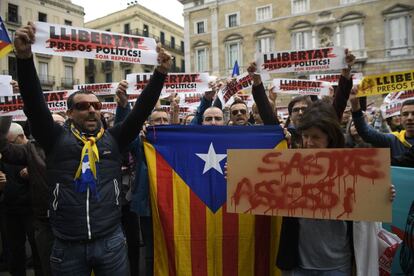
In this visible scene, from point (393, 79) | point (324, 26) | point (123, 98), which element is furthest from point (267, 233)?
point (324, 26)

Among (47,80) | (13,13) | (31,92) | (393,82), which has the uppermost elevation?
(13,13)

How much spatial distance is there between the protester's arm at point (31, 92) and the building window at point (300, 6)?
30565 millimetres

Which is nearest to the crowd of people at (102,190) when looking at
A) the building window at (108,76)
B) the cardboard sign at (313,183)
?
the cardboard sign at (313,183)

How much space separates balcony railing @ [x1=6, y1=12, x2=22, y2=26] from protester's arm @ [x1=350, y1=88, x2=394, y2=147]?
36.2 meters

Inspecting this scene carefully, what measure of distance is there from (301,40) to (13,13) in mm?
25740

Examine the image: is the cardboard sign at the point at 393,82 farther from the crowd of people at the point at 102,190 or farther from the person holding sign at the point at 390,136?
the crowd of people at the point at 102,190

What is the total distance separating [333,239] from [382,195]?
42 cm

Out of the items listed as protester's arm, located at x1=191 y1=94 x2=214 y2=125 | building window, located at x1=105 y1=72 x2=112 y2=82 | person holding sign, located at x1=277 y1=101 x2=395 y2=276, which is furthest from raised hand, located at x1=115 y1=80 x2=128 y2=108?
building window, located at x1=105 y1=72 x2=112 y2=82

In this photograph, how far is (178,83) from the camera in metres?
6.02

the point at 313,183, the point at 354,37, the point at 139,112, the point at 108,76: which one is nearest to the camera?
the point at 313,183

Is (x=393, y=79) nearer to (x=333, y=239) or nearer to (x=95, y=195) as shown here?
(x=333, y=239)

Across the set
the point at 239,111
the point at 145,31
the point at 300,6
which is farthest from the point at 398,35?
the point at 239,111

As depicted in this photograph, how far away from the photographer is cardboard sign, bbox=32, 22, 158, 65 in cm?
320

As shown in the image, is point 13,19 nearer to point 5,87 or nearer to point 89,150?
point 5,87
